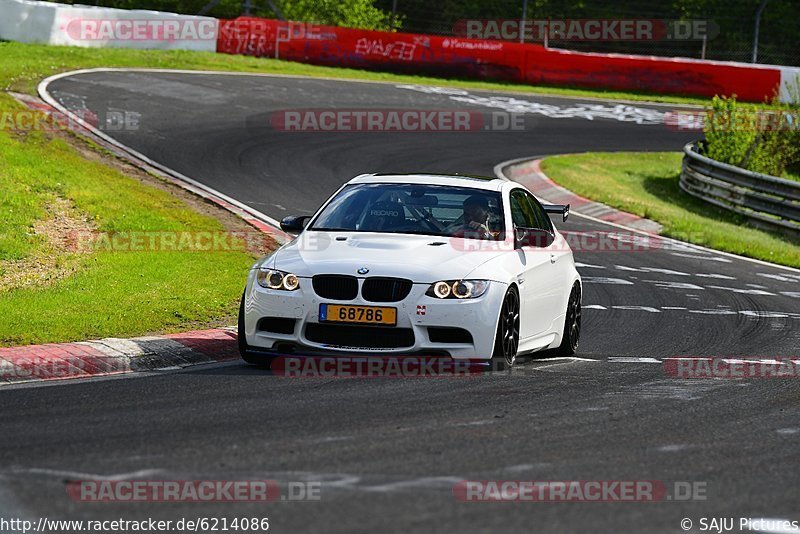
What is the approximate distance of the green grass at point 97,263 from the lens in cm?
1031

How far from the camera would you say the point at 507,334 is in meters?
9.38

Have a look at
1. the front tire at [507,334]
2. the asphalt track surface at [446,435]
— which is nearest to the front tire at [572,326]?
the asphalt track surface at [446,435]

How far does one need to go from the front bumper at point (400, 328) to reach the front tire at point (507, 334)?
12cm

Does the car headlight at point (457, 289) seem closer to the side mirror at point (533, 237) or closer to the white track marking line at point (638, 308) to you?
the side mirror at point (533, 237)

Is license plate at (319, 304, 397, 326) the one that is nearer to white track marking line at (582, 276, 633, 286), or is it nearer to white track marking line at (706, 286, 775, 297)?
white track marking line at (582, 276, 633, 286)

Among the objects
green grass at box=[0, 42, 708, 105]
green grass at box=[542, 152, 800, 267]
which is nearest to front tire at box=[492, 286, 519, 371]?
green grass at box=[542, 152, 800, 267]

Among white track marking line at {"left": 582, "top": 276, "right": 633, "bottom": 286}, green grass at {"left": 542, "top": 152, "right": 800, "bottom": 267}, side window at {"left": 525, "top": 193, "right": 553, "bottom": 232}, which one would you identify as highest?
side window at {"left": 525, "top": 193, "right": 553, "bottom": 232}

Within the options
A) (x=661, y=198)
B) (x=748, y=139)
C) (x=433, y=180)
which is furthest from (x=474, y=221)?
(x=748, y=139)

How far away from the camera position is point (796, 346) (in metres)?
11.8

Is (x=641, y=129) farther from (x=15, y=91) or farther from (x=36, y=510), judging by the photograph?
(x=36, y=510)

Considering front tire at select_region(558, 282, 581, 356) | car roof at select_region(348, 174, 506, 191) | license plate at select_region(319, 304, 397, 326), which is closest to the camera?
license plate at select_region(319, 304, 397, 326)

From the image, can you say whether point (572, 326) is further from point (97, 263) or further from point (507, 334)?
point (97, 263)

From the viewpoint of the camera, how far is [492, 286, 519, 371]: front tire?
917cm

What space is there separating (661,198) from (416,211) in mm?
16647
